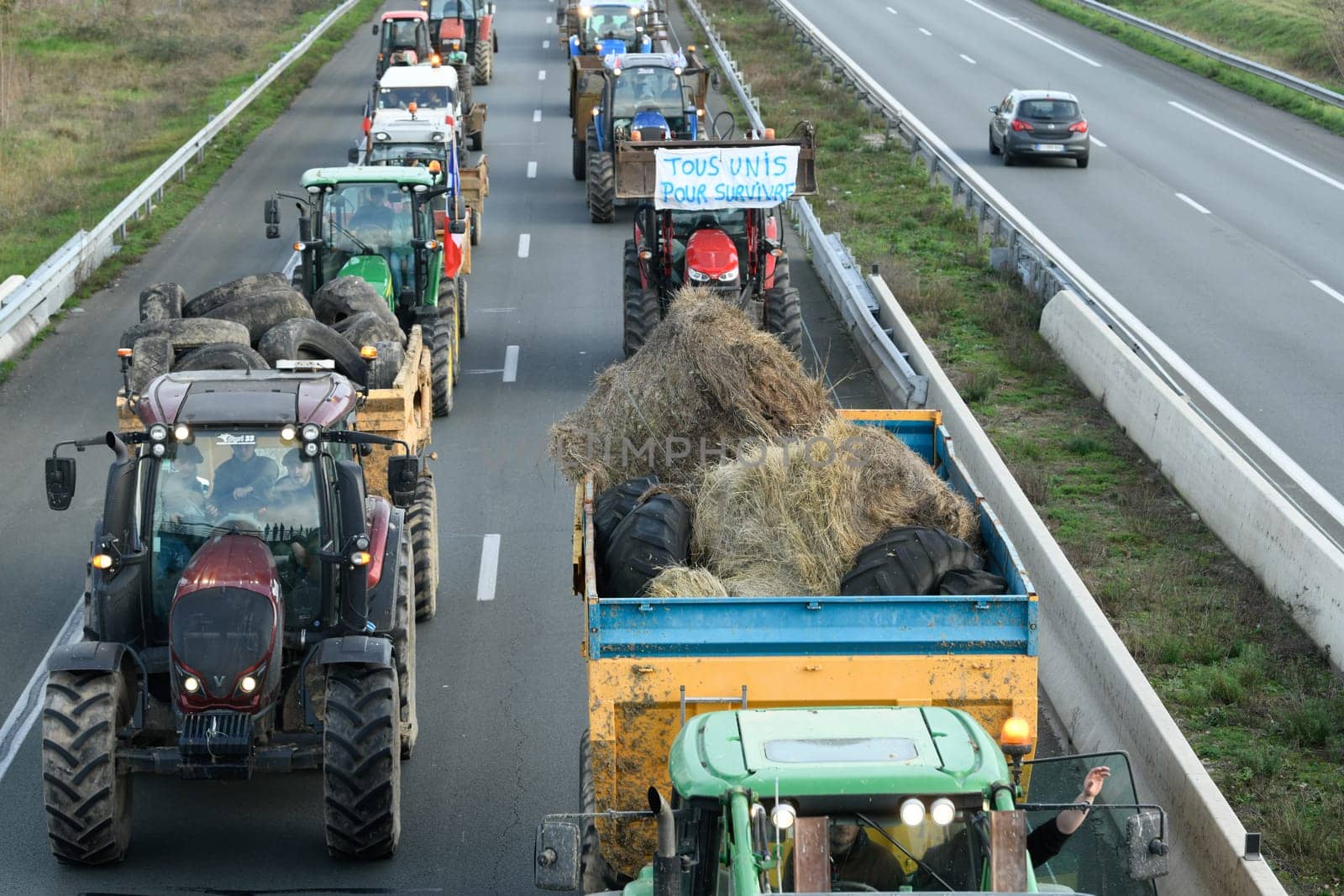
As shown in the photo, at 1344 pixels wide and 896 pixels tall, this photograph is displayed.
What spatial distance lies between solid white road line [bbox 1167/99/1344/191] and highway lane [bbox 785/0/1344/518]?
0.06 meters

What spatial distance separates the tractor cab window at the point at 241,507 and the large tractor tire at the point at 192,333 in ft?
15.4

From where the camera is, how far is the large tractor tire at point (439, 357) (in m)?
18.2

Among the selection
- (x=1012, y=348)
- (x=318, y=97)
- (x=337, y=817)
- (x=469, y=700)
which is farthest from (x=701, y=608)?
(x=318, y=97)

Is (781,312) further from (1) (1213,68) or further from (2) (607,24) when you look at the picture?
(1) (1213,68)

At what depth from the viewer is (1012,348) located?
20.7 metres

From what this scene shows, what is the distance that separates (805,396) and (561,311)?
41.4 ft

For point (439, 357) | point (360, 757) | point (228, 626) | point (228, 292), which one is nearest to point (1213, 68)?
point (439, 357)

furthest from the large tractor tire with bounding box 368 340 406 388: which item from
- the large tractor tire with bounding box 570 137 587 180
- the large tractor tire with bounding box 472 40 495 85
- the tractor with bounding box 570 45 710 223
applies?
the large tractor tire with bounding box 472 40 495 85

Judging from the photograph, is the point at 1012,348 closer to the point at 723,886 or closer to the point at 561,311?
the point at 561,311

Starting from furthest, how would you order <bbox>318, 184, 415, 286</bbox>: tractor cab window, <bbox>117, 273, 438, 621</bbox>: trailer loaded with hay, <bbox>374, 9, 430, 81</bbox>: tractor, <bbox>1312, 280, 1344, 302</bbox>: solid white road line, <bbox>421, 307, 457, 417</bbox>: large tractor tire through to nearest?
<bbox>374, 9, 430, 81</bbox>: tractor → <bbox>1312, 280, 1344, 302</bbox>: solid white road line → <bbox>318, 184, 415, 286</bbox>: tractor cab window → <bbox>421, 307, 457, 417</bbox>: large tractor tire → <bbox>117, 273, 438, 621</bbox>: trailer loaded with hay

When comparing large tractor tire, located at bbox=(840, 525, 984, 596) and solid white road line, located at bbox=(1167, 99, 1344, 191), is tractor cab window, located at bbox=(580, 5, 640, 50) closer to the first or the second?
solid white road line, located at bbox=(1167, 99, 1344, 191)

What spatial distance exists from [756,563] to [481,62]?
3490 centimetres

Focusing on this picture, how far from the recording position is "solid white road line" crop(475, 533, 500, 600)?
45.5ft

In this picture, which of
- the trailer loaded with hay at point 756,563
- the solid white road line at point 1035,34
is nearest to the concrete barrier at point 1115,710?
the trailer loaded with hay at point 756,563
